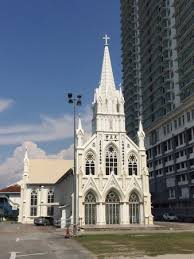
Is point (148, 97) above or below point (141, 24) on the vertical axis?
below

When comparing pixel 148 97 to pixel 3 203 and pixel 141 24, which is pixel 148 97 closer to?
pixel 141 24

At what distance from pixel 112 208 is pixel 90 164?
24.8ft

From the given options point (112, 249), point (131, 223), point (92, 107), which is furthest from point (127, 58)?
point (112, 249)

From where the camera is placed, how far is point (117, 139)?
192ft

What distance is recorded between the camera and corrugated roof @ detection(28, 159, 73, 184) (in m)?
84.7

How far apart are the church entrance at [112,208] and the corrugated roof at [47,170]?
3130 cm

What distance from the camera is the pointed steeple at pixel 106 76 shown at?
6128 centimetres

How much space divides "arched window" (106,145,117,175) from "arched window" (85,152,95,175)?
7.67ft

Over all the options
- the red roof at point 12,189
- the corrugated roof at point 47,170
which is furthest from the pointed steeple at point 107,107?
the red roof at point 12,189

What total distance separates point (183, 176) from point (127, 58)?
2436 inches

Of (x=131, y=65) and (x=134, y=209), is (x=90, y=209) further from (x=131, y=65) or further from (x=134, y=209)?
(x=131, y=65)

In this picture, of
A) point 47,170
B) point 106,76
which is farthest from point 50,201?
point 106,76

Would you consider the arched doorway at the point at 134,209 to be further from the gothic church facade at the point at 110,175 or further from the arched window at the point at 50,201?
the arched window at the point at 50,201

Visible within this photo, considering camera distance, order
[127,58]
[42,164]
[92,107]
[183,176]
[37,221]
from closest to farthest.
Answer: [92,107], [37,221], [183,176], [42,164], [127,58]
